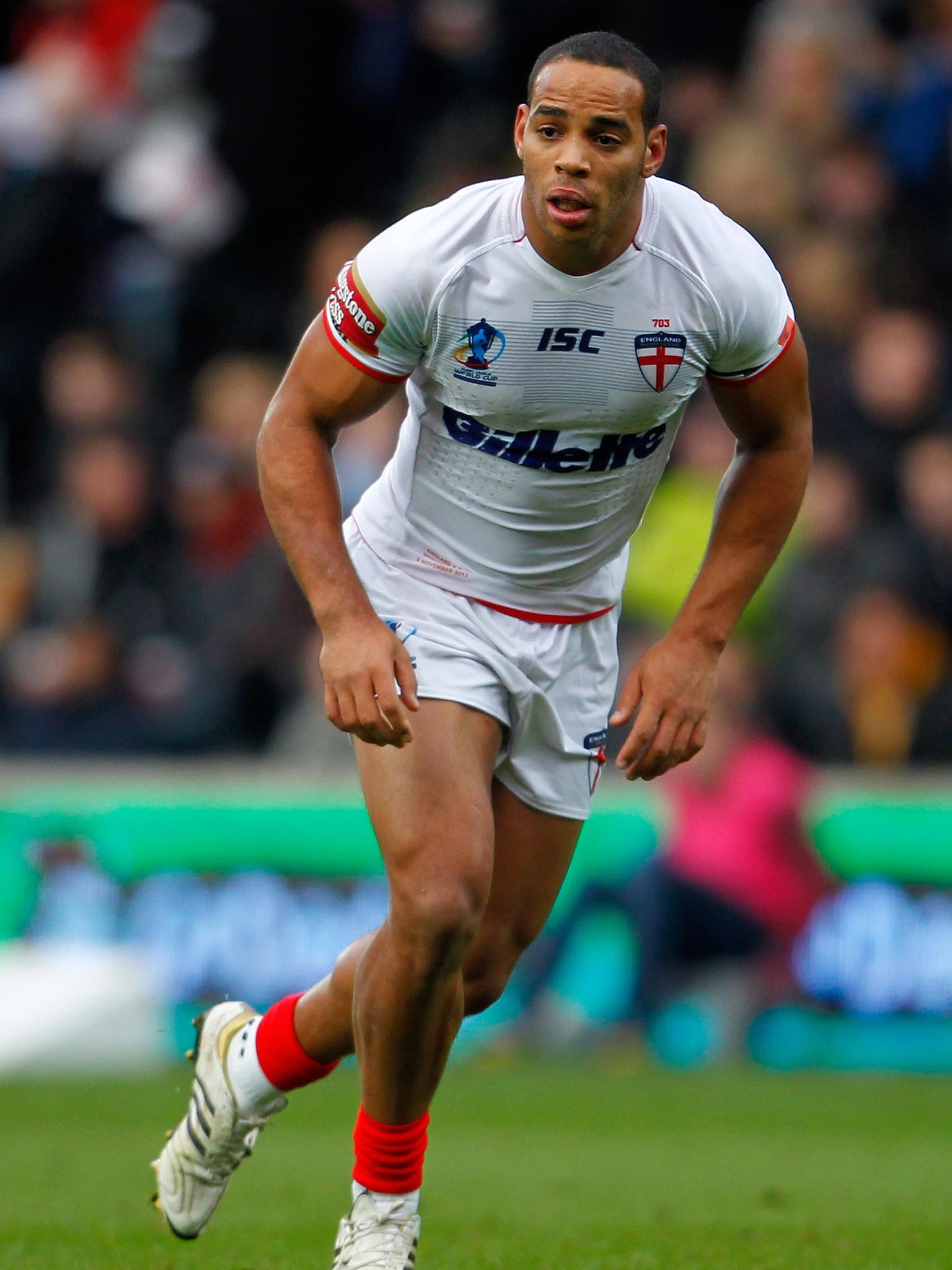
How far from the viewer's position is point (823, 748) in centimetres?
1100

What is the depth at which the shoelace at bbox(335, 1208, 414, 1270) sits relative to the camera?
4715mm

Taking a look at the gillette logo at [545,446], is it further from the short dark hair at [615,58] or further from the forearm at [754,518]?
the short dark hair at [615,58]

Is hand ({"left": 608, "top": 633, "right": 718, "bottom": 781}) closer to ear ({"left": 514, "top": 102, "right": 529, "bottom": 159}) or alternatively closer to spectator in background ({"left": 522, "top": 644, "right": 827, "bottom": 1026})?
ear ({"left": 514, "top": 102, "right": 529, "bottom": 159})

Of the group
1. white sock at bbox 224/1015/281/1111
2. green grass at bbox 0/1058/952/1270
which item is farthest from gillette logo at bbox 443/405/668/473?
green grass at bbox 0/1058/952/1270

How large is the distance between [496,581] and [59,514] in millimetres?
8180

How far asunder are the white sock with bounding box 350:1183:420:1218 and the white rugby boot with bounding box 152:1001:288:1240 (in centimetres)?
67

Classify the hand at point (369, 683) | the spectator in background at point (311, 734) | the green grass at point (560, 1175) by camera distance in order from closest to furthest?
the hand at point (369, 683) < the green grass at point (560, 1175) < the spectator in background at point (311, 734)

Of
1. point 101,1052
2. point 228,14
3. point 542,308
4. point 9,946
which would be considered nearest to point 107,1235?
point 542,308

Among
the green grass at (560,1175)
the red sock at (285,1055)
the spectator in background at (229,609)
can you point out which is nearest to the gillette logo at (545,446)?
the red sock at (285,1055)

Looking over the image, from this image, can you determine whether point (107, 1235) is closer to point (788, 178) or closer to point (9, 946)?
point (9, 946)

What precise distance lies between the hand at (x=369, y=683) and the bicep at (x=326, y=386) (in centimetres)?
50

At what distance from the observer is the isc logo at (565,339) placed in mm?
4855

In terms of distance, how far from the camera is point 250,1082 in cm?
545

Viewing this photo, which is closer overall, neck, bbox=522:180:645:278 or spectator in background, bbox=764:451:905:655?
neck, bbox=522:180:645:278
